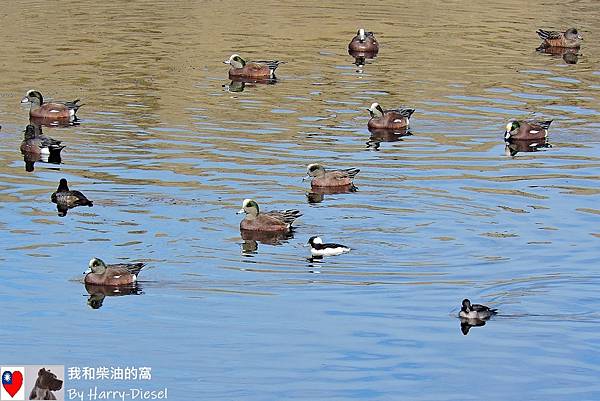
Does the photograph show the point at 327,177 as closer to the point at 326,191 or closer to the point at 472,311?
the point at 326,191

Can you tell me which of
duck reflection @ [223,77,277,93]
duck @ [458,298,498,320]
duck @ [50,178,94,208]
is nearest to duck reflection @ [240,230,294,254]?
duck @ [50,178,94,208]

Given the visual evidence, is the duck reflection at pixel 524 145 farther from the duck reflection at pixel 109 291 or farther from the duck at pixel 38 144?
the duck reflection at pixel 109 291

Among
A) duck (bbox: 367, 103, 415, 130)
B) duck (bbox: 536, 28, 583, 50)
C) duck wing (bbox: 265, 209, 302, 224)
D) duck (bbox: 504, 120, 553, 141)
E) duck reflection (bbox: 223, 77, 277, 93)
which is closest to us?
duck wing (bbox: 265, 209, 302, 224)

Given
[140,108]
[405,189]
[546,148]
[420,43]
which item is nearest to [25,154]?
[140,108]

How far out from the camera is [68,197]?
23562 millimetres

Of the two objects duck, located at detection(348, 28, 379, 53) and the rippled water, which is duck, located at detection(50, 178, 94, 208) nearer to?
the rippled water

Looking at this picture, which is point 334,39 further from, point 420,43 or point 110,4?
point 110,4

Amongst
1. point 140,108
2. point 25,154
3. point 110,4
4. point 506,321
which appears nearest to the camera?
point 506,321

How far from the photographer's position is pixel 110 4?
5134 cm

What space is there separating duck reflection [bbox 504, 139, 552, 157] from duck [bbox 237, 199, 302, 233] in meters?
7.78

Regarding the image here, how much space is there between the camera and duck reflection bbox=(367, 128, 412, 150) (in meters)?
29.6

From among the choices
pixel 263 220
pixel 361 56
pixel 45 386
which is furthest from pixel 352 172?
pixel 361 56

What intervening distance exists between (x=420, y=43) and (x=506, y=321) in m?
25.7

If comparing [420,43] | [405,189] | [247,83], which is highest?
→ [420,43]
